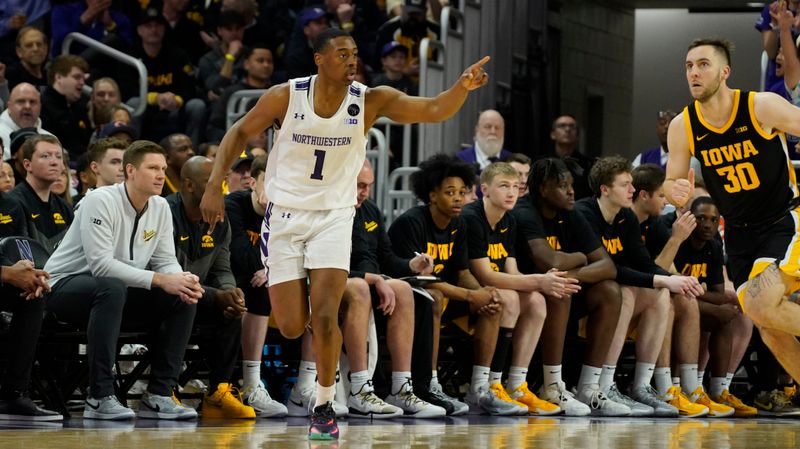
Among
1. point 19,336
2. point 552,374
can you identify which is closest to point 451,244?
point 552,374

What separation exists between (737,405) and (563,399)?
1.52m

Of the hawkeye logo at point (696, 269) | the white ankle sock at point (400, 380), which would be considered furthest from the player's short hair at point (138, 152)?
the hawkeye logo at point (696, 269)

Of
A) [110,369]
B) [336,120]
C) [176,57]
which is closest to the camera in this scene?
[336,120]

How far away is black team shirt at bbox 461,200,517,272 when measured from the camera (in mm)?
8445

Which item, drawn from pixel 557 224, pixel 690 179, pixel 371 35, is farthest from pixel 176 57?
pixel 690 179

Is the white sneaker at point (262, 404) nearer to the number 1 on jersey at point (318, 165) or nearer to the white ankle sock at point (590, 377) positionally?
the number 1 on jersey at point (318, 165)

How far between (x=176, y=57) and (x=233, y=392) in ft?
19.2

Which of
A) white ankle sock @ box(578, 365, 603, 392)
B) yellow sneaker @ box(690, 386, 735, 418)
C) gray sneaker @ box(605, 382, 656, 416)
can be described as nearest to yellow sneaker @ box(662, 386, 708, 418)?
yellow sneaker @ box(690, 386, 735, 418)

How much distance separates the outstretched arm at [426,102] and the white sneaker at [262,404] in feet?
6.40

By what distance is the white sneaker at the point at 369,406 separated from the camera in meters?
7.36

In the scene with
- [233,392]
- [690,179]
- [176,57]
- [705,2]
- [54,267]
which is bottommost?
[233,392]

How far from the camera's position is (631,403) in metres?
8.54

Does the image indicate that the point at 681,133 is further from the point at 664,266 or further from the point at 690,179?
the point at 664,266

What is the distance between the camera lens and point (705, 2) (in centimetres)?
1409
